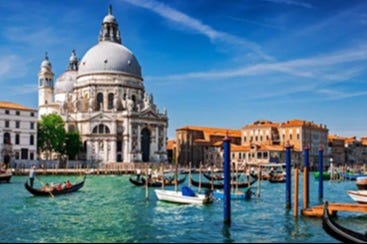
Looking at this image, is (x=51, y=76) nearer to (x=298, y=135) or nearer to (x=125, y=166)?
(x=125, y=166)

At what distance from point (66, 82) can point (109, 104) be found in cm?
874

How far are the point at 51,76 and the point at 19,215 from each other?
4343 centimetres

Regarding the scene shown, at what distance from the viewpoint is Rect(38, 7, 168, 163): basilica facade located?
48.0m

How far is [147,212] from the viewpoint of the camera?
1573 cm

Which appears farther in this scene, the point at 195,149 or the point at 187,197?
the point at 195,149

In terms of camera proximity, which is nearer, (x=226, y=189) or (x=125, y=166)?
(x=226, y=189)

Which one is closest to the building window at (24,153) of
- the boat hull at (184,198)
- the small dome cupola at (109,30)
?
the small dome cupola at (109,30)

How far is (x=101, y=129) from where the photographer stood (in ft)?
158

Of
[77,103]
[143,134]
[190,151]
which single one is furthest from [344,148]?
[77,103]

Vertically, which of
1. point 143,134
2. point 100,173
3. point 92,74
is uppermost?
point 92,74

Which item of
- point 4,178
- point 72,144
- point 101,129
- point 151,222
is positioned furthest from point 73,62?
point 151,222

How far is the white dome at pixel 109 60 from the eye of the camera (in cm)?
5234

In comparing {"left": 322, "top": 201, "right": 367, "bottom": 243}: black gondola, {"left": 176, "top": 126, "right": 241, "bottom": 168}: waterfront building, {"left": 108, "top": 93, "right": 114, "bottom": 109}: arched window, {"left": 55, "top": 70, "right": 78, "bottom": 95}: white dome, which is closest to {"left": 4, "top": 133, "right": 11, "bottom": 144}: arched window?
{"left": 108, "top": 93, "right": 114, "bottom": 109}: arched window

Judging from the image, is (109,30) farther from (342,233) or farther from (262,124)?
(342,233)
